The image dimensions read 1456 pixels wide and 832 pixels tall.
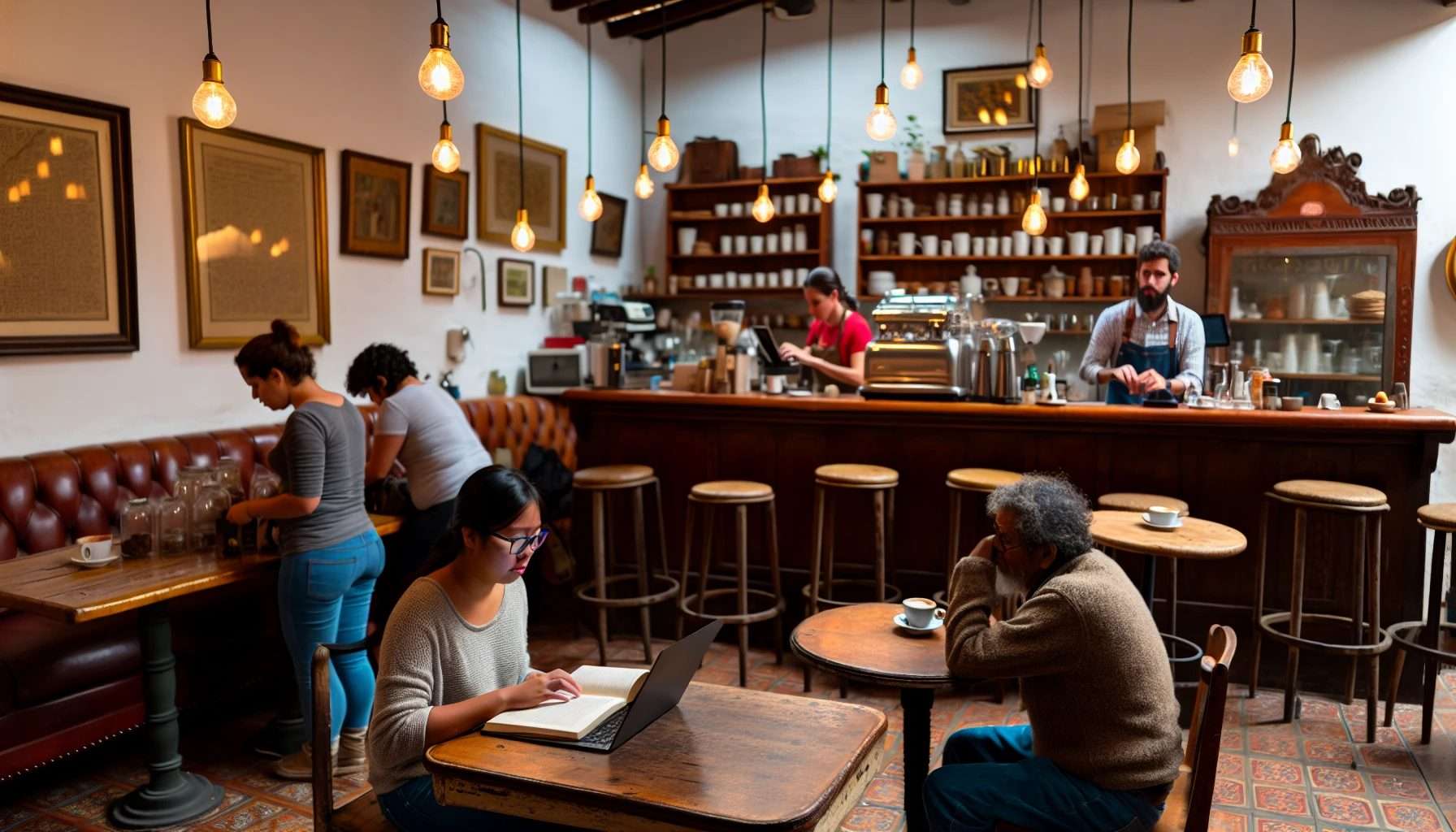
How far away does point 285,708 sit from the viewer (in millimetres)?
3688

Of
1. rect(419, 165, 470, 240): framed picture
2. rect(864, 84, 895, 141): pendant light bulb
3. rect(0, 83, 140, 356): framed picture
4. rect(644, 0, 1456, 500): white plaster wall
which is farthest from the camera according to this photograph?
rect(644, 0, 1456, 500): white plaster wall

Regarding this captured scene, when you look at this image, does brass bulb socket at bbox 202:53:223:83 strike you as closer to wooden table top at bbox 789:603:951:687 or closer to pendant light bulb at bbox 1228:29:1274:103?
wooden table top at bbox 789:603:951:687

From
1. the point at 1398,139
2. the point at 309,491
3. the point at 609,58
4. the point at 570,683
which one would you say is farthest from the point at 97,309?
the point at 1398,139

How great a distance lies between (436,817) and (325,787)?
30cm

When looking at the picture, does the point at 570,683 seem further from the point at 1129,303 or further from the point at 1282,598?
the point at 1129,303

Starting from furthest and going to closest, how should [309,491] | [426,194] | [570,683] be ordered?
[426,194]
[309,491]
[570,683]

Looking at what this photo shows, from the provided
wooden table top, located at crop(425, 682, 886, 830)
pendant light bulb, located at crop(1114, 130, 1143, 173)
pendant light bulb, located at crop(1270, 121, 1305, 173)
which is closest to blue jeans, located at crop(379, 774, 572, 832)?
wooden table top, located at crop(425, 682, 886, 830)

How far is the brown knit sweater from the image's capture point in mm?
2109

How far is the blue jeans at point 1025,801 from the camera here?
210 cm

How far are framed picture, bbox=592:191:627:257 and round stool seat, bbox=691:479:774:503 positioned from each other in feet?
12.5

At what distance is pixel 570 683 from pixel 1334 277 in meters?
6.37

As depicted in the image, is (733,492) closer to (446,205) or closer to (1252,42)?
(1252,42)

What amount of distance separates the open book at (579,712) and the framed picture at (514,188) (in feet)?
16.4

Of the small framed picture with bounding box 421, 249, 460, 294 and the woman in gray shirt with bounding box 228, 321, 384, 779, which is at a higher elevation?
the small framed picture with bounding box 421, 249, 460, 294
